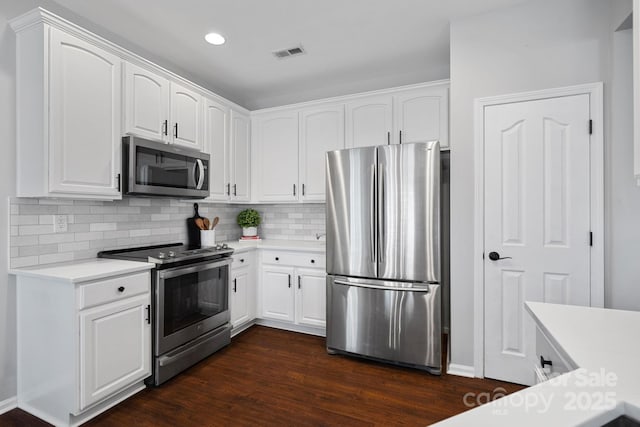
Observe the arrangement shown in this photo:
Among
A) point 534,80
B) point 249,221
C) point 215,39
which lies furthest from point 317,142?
point 534,80

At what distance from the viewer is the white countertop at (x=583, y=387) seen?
2.15 feet

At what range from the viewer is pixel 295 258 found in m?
3.35

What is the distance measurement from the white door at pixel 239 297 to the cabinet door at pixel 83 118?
1341 millimetres

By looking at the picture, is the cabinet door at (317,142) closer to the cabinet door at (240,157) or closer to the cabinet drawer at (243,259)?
the cabinet door at (240,157)

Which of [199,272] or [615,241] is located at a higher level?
[615,241]

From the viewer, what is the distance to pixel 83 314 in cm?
188

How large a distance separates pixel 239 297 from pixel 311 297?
0.73m

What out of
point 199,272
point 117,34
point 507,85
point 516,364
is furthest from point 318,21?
point 516,364

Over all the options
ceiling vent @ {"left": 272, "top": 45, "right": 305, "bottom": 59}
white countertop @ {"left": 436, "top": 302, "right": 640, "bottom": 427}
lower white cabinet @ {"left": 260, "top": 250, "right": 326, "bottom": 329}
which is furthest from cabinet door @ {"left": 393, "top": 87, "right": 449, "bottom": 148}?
white countertop @ {"left": 436, "top": 302, "right": 640, "bottom": 427}

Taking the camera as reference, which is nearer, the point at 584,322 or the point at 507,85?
the point at 584,322

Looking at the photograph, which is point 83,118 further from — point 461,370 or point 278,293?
point 461,370

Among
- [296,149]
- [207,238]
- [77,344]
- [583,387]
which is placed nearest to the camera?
[583,387]

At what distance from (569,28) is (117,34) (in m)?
3.45

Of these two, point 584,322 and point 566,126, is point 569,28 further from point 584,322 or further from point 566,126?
point 584,322
